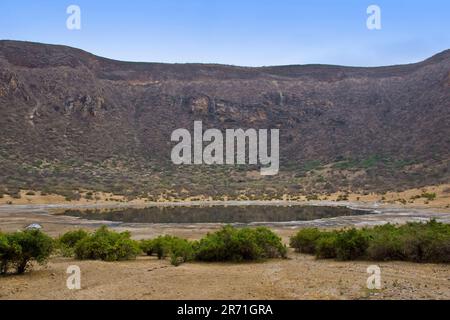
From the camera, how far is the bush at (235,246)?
14.6m

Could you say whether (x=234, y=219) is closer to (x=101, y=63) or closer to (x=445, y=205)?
(x=445, y=205)

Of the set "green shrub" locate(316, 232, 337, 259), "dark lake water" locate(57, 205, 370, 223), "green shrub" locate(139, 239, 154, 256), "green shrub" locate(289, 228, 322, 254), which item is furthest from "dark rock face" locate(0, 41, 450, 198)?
"green shrub" locate(316, 232, 337, 259)

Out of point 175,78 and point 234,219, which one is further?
point 175,78

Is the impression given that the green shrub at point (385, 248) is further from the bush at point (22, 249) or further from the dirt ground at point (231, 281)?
the bush at point (22, 249)

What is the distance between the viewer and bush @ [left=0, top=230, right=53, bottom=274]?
39.9 feet

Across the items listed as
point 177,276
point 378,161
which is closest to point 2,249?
point 177,276

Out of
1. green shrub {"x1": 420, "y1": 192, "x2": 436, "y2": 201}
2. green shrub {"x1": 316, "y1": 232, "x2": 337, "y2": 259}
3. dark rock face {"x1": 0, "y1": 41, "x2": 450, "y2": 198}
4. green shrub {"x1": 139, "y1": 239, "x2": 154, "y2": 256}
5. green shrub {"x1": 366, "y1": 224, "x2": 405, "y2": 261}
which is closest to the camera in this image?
green shrub {"x1": 366, "y1": 224, "x2": 405, "y2": 261}

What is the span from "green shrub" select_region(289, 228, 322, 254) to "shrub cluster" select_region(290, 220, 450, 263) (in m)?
0.64

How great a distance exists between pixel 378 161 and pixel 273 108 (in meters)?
26.7

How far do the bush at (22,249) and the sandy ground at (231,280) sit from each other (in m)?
0.39

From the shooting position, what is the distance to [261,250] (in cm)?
1492

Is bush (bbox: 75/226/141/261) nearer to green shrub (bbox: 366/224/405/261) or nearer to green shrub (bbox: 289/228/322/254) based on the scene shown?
green shrub (bbox: 289/228/322/254)

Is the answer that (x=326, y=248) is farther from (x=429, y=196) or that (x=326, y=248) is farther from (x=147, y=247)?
(x=429, y=196)

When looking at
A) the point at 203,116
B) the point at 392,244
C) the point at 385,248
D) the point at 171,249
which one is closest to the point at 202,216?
the point at 171,249
